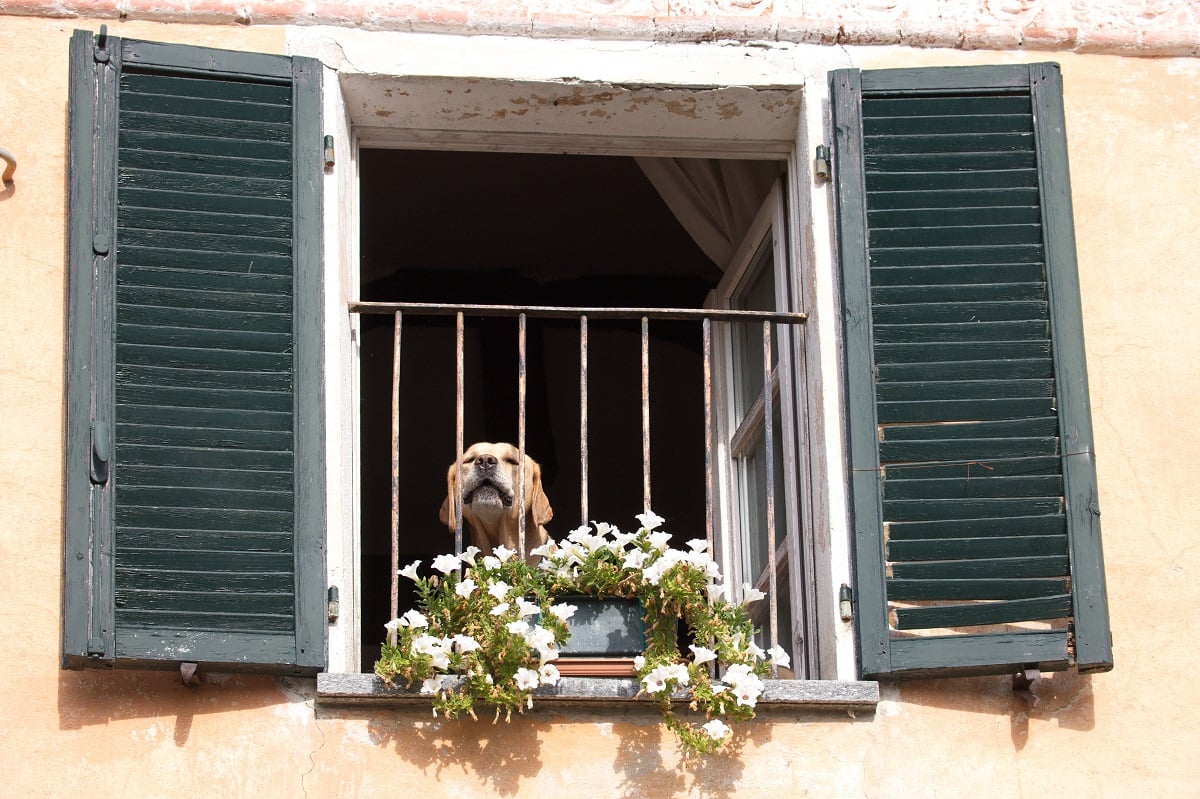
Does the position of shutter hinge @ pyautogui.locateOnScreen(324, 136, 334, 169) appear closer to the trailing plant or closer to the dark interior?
the trailing plant

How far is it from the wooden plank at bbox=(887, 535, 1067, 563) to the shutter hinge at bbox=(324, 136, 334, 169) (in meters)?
1.81

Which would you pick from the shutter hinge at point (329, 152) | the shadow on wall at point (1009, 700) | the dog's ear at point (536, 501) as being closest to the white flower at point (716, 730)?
the shadow on wall at point (1009, 700)

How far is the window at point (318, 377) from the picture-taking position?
5.09 metres

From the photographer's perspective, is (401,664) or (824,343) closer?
(401,664)

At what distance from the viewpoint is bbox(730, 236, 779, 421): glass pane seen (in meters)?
6.50

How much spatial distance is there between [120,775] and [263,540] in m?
0.64

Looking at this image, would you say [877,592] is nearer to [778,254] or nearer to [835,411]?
[835,411]

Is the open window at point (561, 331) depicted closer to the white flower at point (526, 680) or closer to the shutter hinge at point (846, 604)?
the shutter hinge at point (846, 604)

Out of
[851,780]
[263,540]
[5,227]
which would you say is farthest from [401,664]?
[5,227]

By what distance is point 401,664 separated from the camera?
4957 millimetres

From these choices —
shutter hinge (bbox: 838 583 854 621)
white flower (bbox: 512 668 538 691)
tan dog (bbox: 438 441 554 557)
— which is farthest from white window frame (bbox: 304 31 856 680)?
tan dog (bbox: 438 441 554 557)

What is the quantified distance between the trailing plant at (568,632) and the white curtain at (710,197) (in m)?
1.72

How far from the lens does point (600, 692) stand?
506cm

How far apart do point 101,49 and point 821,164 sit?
1.90 meters
